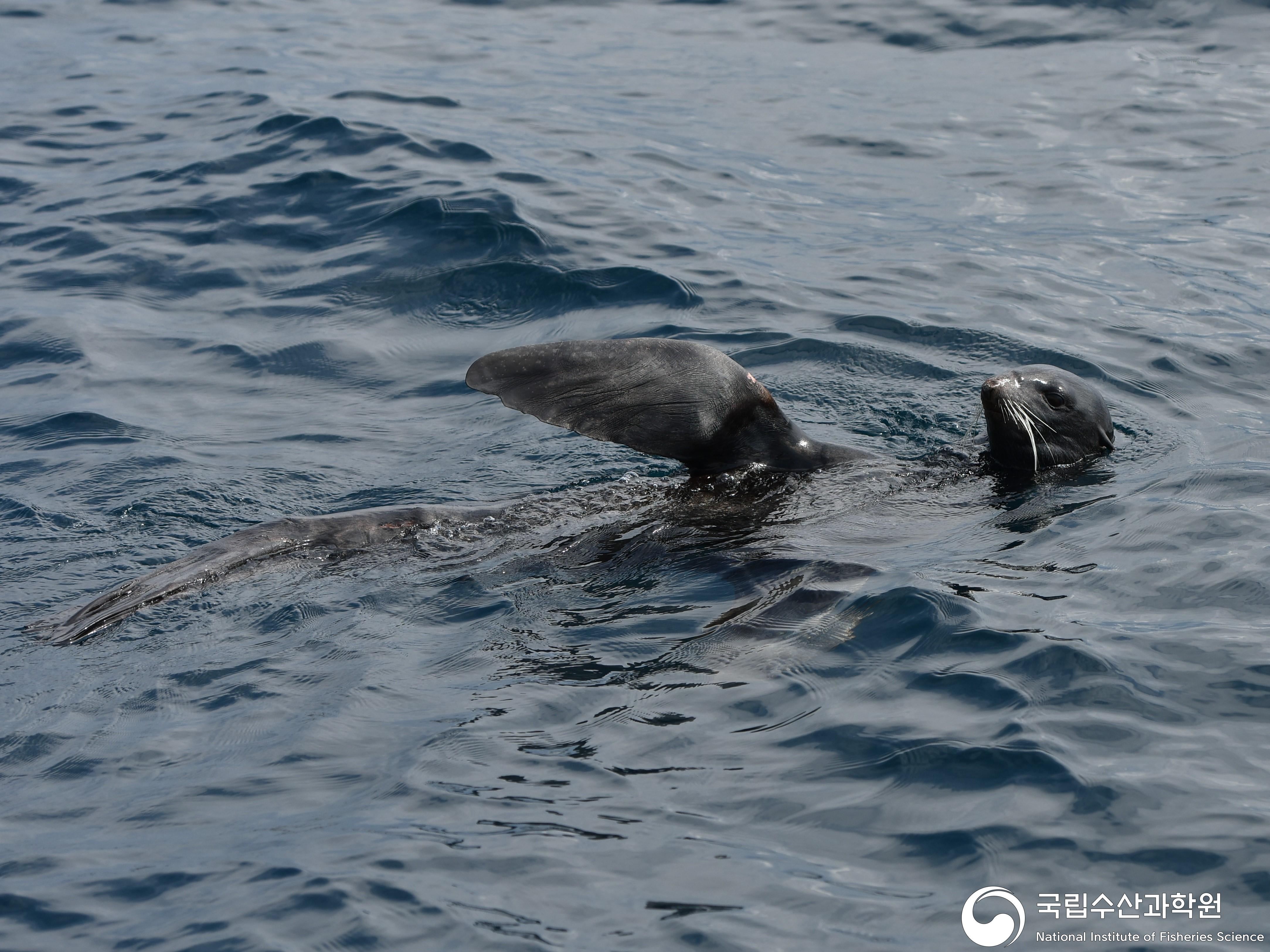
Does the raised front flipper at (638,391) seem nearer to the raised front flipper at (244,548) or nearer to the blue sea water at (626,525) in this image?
the blue sea water at (626,525)

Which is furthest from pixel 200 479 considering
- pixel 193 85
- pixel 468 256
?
pixel 193 85

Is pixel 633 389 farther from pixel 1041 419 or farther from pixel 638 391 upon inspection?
pixel 1041 419

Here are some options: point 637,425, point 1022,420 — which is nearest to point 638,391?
point 637,425

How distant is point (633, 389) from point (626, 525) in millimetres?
613

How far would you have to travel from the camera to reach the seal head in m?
6.21

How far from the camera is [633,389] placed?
5719 mm

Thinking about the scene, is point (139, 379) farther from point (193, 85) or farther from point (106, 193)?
point (193, 85)

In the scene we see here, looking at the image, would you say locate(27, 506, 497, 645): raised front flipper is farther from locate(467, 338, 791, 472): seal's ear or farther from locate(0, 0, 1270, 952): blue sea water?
locate(467, 338, 791, 472): seal's ear

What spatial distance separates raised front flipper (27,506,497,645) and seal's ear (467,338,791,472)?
1.90 ft

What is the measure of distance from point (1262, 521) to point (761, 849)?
3.60m

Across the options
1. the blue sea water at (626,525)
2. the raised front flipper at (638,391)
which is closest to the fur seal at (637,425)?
the raised front flipper at (638,391)

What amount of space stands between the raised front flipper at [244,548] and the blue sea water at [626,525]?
0.08 metres

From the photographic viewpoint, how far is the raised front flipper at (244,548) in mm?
4902

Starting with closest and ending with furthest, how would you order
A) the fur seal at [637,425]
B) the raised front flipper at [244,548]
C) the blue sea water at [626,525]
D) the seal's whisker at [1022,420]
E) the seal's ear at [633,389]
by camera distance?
the blue sea water at [626,525], the raised front flipper at [244,548], the fur seal at [637,425], the seal's ear at [633,389], the seal's whisker at [1022,420]
